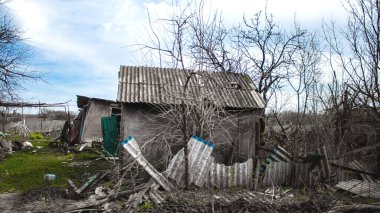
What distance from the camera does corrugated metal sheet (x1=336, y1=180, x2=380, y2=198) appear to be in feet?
24.2

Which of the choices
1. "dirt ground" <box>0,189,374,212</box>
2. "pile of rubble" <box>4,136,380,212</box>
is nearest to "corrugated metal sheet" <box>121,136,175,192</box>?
"pile of rubble" <box>4,136,380,212</box>

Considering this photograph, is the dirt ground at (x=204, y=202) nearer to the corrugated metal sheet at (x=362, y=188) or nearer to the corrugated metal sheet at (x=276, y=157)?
the corrugated metal sheet at (x=362, y=188)

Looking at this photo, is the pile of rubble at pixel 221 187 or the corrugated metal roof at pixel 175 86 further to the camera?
the corrugated metal roof at pixel 175 86

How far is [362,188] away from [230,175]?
326cm

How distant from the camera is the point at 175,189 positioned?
702 cm

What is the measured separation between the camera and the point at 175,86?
10172mm

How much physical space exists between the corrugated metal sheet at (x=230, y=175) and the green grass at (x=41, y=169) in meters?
3.85

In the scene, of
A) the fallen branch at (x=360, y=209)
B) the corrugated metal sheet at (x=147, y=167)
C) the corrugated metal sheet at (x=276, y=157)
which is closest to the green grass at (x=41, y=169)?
the corrugated metal sheet at (x=147, y=167)

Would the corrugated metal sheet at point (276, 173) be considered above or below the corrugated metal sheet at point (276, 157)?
below

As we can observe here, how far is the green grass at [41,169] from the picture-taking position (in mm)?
8828

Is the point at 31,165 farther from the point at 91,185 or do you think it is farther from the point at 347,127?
the point at 347,127

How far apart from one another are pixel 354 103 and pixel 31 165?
11432mm

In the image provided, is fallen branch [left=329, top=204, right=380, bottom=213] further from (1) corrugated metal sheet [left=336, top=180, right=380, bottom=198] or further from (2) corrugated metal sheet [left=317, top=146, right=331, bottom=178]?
(2) corrugated metal sheet [left=317, top=146, right=331, bottom=178]

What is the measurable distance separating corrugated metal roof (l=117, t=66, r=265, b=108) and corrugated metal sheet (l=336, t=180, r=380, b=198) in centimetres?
339
